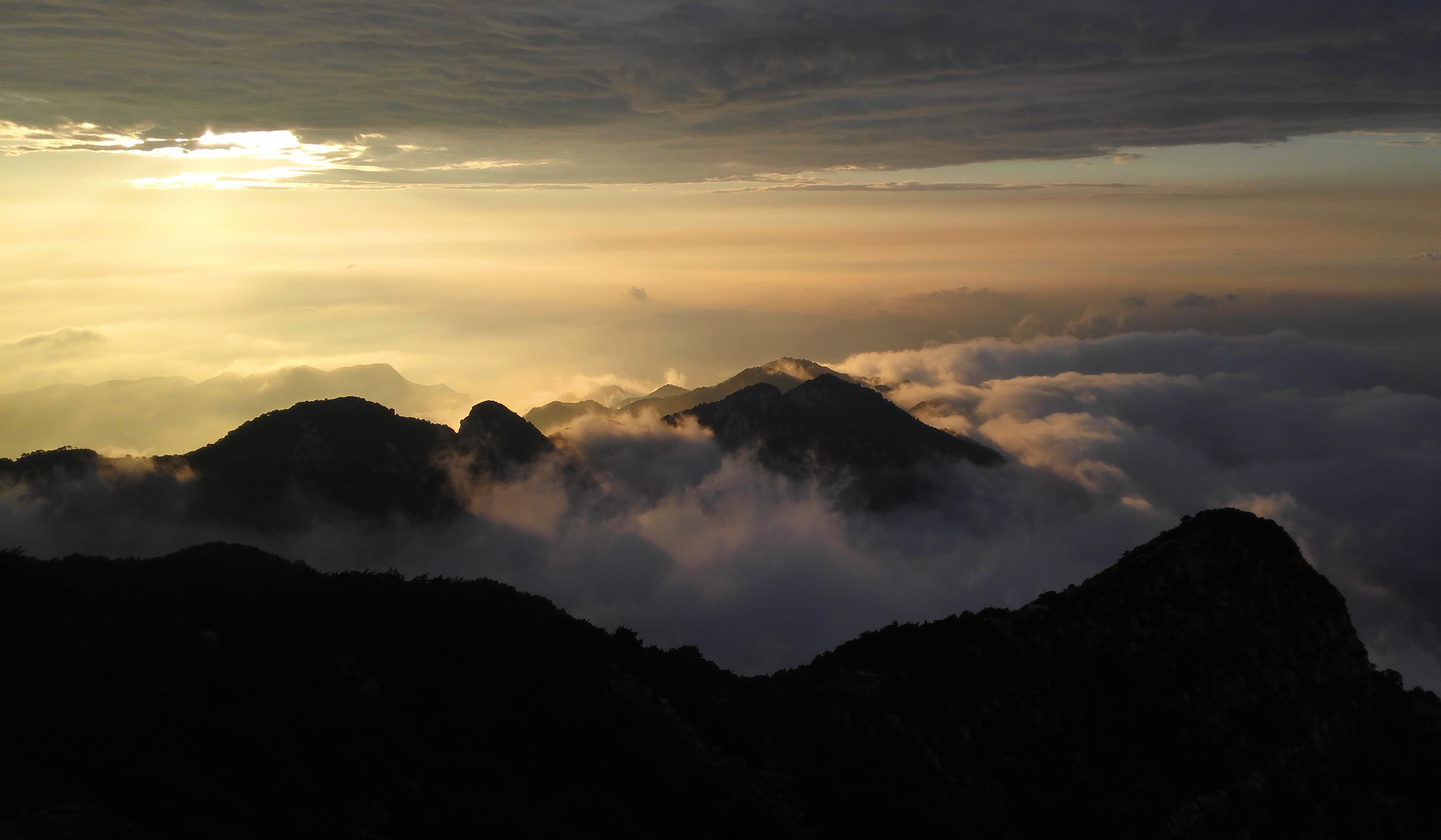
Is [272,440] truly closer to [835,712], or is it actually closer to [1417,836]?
[835,712]

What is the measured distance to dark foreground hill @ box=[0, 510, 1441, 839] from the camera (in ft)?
104

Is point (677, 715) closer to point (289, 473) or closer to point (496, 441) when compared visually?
point (289, 473)

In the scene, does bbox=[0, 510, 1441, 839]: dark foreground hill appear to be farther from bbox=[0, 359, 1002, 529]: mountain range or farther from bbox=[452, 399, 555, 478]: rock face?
bbox=[452, 399, 555, 478]: rock face

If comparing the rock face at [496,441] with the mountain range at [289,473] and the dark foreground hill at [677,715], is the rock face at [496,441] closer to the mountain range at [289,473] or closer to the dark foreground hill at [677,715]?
the mountain range at [289,473]

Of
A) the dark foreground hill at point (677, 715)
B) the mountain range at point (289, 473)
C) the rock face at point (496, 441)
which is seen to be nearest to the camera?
the dark foreground hill at point (677, 715)

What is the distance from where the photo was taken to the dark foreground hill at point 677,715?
1252 inches

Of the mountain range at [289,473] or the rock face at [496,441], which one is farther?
the rock face at [496,441]

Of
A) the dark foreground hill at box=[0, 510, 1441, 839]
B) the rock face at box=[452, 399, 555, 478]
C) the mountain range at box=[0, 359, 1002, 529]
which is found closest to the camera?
the dark foreground hill at box=[0, 510, 1441, 839]

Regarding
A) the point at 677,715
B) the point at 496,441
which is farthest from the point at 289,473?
the point at 677,715

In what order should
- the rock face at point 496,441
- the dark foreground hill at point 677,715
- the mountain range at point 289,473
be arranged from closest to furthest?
the dark foreground hill at point 677,715, the mountain range at point 289,473, the rock face at point 496,441

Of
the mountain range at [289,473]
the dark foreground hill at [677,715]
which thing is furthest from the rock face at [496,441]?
the dark foreground hill at [677,715]

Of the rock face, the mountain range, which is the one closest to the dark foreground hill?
the mountain range

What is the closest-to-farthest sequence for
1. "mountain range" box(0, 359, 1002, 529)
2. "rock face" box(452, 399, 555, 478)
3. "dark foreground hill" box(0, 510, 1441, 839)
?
"dark foreground hill" box(0, 510, 1441, 839) < "mountain range" box(0, 359, 1002, 529) < "rock face" box(452, 399, 555, 478)

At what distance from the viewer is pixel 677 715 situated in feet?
157
